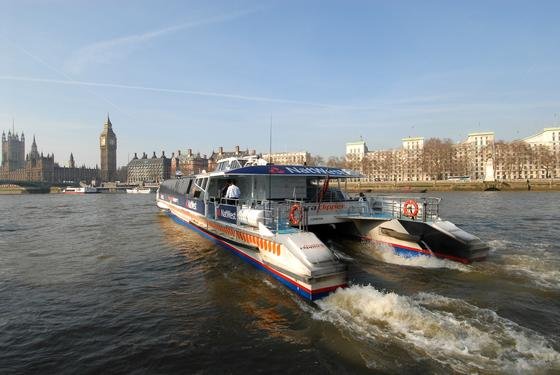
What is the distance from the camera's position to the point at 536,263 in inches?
429

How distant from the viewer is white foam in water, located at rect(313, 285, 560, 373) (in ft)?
17.6

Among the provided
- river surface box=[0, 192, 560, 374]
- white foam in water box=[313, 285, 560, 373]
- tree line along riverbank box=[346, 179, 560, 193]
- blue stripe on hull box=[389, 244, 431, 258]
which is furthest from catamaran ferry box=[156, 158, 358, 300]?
tree line along riverbank box=[346, 179, 560, 193]

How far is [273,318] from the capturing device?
285 inches

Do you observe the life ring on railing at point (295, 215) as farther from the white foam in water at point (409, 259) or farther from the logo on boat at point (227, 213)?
the white foam in water at point (409, 259)

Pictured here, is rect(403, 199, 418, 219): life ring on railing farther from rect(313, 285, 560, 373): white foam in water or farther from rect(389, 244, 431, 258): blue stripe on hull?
rect(313, 285, 560, 373): white foam in water

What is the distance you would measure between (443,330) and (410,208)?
5.91m

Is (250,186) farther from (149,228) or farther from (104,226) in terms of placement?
(104,226)

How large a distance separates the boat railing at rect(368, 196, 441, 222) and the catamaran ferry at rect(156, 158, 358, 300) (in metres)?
1.62

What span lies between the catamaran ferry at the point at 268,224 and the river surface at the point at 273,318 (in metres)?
0.46

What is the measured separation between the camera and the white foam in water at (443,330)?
5.36 metres

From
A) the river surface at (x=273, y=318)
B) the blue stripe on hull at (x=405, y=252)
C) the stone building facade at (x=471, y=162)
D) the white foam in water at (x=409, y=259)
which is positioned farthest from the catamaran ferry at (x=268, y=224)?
the stone building facade at (x=471, y=162)

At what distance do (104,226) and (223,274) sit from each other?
16118 millimetres

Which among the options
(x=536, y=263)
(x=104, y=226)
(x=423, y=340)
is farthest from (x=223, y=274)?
(x=104, y=226)

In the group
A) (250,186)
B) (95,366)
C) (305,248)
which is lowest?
(95,366)
